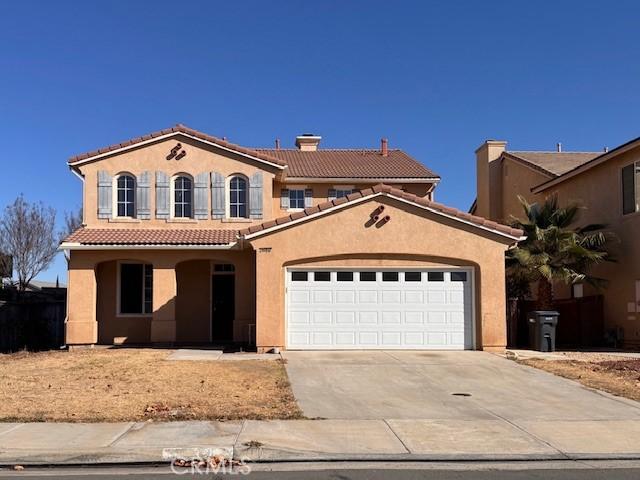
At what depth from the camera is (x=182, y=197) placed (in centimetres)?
2238

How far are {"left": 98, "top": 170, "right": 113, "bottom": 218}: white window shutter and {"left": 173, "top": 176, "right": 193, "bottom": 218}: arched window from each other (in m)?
2.01

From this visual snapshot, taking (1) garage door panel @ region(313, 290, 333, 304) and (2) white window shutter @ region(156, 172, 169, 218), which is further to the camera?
(2) white window shutter @ region(156, 172, 169, 218)

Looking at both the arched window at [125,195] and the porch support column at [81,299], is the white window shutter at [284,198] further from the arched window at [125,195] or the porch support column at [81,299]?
the porch support column at [81,299]

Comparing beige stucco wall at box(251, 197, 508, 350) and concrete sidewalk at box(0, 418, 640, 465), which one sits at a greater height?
beige stucco wall at box(251, 197, 508, 350)

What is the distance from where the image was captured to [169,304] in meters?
20.8

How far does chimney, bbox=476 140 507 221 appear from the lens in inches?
1265

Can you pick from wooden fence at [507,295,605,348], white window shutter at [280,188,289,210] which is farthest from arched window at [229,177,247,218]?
wooden fence at [507,295,605,348]

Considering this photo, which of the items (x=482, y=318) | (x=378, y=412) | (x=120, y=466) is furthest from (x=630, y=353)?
(x=120, y=466)

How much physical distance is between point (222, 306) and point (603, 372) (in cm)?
1197

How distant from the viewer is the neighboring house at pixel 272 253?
18.1m

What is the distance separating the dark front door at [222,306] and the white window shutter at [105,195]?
398 centimetres

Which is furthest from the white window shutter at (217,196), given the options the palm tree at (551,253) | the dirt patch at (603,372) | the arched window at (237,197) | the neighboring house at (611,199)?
the neighboring house at (611,199)

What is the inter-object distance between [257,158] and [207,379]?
405 inches

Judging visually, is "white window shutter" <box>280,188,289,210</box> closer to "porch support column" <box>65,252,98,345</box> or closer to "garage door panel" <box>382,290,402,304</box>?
"porch support column" <box>65,252,98,345</box>
